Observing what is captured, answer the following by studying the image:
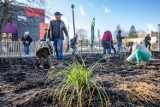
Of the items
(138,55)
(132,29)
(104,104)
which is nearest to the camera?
(104,104)

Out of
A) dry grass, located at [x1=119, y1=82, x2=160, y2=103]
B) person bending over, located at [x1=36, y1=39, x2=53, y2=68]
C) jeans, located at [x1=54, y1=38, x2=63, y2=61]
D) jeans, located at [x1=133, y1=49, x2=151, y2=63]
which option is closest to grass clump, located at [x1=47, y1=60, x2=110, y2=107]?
dry grass, located at [x1=119, y1=82, x2=160, y2=103]

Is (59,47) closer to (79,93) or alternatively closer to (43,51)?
(43,51)

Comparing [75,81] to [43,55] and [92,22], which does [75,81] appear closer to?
[43,55]

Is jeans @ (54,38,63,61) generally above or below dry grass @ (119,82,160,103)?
above

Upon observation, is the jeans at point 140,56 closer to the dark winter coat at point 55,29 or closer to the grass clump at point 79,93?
the dark winter coat at point 55,29

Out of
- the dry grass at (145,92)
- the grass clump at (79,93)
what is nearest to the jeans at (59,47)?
the dry grass at (145,92)

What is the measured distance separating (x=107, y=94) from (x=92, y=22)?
23.9 m

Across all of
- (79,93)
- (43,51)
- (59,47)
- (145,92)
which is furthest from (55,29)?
(79,93)

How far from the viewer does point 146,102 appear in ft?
10.3

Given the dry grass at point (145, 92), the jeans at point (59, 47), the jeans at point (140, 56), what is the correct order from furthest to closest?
the jeans at point (59, 47), the jeans at point (140, 56), the dry grass at point (145, 92)

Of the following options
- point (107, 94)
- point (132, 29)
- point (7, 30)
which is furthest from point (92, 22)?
point (132, 29)

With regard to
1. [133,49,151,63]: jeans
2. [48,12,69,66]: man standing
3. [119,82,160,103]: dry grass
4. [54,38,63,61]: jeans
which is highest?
[48,12,69,66]: man standing

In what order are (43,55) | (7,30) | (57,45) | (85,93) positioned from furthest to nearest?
(7,30) < (57,45) < (43,55) < (85,93)

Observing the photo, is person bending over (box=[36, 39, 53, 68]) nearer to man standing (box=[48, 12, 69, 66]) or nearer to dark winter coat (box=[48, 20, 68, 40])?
man standing (box=[48, 12, 69, 66])
